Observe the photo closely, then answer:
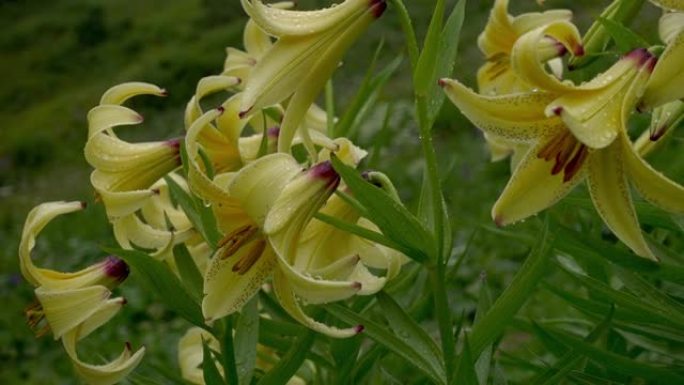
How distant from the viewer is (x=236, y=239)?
2.91 ft

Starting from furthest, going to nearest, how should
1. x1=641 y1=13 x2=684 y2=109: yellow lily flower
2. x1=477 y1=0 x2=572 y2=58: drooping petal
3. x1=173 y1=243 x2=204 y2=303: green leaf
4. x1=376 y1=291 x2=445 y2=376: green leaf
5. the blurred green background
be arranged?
the blurred green background
x1=477 y1=0 x2=572 y2=58: drooping petal
x1=173 y1=243 x2=204 y2=303: green leaf
x1=376 y1=291 x2=445 y2=376: green leaf
x1=641 y1=13 x2=684 y2=109: yellow lily flower

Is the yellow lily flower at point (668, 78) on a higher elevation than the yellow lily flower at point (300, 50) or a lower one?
higher

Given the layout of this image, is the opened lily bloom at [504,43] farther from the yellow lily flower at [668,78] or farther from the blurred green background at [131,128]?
the yellow lily flower at [668,78]

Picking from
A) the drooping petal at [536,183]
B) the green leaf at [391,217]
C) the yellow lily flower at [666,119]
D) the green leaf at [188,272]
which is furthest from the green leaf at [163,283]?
the yellow lily flower at [666,119]

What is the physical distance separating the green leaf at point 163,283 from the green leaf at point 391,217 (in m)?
0.23

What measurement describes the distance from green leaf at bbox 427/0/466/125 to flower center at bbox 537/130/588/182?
11 centimetres

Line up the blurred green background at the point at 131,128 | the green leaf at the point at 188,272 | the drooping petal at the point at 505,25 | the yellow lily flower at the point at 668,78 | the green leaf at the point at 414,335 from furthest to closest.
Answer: the blurred green background at the point at 131,128, the drooping petal at the point at 505,25, the green leaf at the point at 188,272, the green leaf at the point at 414,335, the yellow lily flower at the point at 668,78

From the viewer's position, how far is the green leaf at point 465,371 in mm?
875

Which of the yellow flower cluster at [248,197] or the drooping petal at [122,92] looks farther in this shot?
the drooping petal at [122,92]

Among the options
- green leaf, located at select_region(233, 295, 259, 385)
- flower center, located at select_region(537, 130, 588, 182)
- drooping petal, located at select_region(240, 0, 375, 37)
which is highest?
drooping petal, located at select_region(240, 0, 375, 37)

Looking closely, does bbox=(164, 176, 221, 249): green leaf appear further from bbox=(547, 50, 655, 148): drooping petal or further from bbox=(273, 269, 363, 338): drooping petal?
bbox=(547, 50, 655, 148): drooping petal

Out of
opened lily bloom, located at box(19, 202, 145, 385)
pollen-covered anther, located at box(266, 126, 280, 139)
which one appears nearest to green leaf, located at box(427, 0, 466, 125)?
pollen-covered anther, located at box(266, 126, 280, 139)

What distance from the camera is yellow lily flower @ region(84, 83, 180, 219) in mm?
1045

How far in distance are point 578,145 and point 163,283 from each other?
407 millimetres
